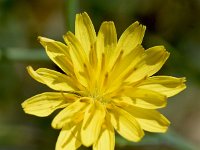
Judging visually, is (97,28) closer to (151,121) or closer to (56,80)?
(56,80)

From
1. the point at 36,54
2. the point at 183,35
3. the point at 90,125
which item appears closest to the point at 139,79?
the point at 90,125

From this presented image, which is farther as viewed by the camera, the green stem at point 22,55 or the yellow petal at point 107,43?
the green stem at point 22,55

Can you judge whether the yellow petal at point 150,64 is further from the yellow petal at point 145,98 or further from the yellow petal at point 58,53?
the yellow petal at point 58,53

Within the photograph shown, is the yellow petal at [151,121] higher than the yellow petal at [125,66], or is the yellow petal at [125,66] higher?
the yellow petal at [125,66]

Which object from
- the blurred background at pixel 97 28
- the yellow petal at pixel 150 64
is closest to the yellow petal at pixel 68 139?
the yellow petal at pixel 150 64

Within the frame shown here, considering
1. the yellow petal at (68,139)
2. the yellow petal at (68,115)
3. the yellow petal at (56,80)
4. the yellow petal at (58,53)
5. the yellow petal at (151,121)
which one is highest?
the yellow petal at (58,53)

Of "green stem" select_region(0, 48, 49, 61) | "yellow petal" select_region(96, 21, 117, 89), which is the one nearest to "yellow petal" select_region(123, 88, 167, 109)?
"yellow petal" select_region(96, 21, 117, 89)

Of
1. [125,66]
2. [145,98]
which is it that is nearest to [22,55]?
[125,66]
